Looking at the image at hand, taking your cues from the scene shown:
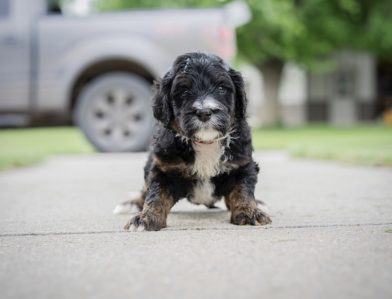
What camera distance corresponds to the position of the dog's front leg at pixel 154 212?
3902 mm

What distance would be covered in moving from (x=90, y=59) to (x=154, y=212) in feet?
22.4

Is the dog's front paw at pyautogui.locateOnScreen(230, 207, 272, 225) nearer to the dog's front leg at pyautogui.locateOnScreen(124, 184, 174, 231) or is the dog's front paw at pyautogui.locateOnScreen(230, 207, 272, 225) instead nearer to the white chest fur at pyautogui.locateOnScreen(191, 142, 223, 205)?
the white chest fur at pyautogui.locateOnScreen(191, 142, 223, 205)

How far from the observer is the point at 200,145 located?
4.27 metres

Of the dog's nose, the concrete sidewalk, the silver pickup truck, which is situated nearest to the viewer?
the concrete sidewalk

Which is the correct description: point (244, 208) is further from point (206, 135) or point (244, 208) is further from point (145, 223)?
point (145, 223)

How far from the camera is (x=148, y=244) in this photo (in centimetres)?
343

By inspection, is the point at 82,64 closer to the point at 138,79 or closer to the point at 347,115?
the point at 138,79

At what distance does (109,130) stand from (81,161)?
0.81m

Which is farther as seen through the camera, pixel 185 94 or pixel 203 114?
pixel 185 94

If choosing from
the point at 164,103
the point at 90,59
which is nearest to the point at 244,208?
the point at 164,103

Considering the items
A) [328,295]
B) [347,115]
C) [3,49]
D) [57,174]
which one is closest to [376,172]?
[57,174]

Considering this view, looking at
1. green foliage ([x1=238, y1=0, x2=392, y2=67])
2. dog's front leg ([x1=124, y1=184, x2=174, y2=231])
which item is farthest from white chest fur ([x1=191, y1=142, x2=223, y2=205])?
green foliage ([x1=238, y1=0, x2=392, y2=67])

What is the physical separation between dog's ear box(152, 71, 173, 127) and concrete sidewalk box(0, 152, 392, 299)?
72cm

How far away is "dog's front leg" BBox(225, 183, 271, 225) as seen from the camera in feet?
13.2
